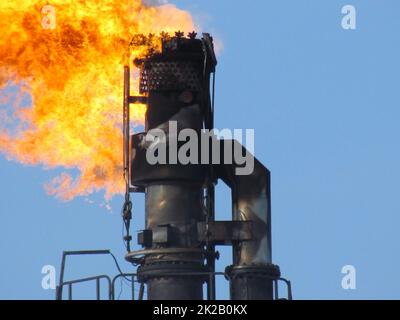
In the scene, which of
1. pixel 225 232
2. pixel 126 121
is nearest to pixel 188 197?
pixel 225 232

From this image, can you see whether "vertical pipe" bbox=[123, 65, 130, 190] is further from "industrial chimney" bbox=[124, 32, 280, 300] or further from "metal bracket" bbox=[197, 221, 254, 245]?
"metal bracket" bbox=[197, 221, 254, 245]

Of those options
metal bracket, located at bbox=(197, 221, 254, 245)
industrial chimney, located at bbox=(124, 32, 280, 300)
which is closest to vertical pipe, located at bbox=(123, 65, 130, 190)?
industrial chimney, located at bbox=(124, 32, 280, 300)

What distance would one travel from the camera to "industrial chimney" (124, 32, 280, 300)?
125ft

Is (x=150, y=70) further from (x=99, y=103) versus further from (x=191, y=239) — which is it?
(x=191, y=239)

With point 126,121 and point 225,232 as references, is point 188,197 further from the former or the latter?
point 126,121

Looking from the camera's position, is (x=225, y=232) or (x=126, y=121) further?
(x=126, y=121)

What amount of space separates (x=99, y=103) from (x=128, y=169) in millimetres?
2003

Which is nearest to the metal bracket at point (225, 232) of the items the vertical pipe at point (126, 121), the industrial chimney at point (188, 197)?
the industrial chimney at point (188, 197)

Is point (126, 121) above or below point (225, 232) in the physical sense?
above

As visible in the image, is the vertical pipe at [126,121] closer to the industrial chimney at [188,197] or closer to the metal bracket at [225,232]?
the industrial chimney at [188,197]

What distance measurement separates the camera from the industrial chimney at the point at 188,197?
1496 inches

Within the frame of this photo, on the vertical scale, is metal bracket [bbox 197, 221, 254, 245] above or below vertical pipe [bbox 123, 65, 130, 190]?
below

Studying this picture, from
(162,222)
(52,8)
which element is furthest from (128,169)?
(52,8)

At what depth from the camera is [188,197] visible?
38406 millimetres
